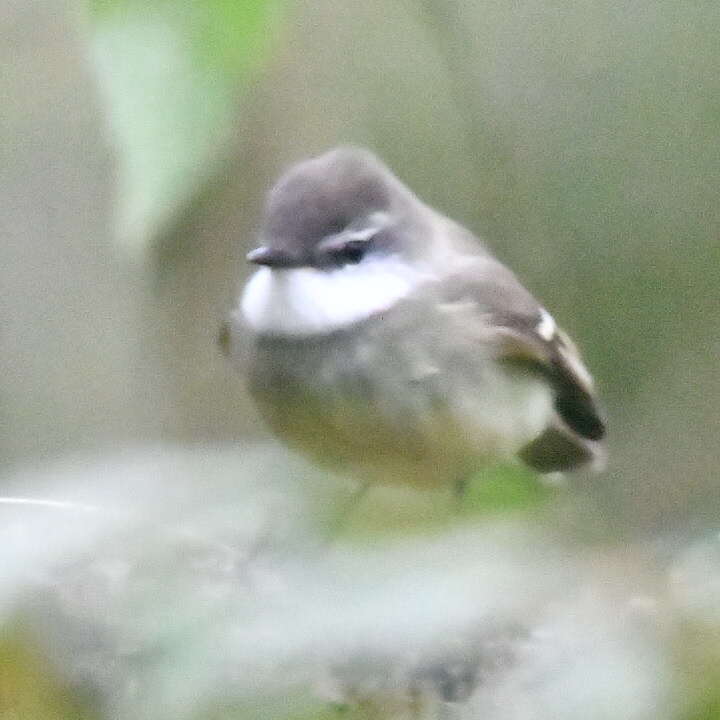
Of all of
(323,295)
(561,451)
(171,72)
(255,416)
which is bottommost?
(561,451)

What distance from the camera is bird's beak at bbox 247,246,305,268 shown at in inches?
27.0

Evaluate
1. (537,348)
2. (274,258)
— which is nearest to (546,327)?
(537,348)

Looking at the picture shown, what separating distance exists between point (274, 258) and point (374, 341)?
0.11m

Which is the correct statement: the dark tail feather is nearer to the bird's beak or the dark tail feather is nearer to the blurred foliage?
the bird's beak

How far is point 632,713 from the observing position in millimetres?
284

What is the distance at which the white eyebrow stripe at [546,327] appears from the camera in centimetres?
86

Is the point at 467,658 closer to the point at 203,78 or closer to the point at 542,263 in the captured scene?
the point at 203,78

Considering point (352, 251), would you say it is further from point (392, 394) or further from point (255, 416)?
point (255, 416)

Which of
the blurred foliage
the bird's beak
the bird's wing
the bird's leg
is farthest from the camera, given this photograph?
the bird's wing

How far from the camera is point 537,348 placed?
84 cm

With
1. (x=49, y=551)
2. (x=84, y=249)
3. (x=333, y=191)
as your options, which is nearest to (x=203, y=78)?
(x=49, y=551)

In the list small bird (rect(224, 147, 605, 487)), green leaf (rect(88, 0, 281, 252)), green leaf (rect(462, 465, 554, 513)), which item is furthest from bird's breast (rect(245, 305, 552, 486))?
green leaf (rect(88, 0, 281, 252))

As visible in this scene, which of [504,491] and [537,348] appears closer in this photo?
[504,491]

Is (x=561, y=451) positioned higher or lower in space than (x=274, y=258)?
lower
